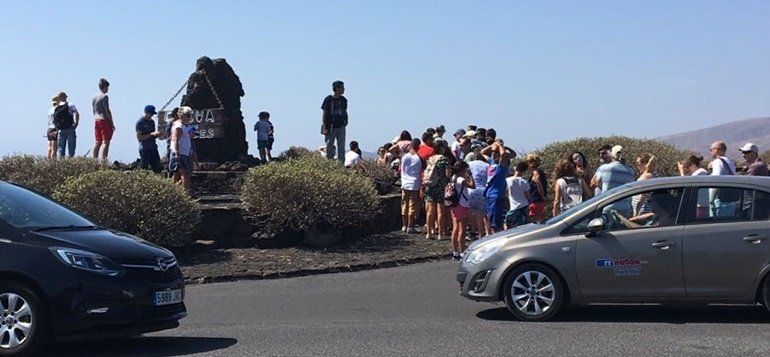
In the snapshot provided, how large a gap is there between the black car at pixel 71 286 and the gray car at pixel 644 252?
3.61m

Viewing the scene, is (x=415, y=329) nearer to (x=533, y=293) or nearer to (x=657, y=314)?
(x=533, y=293)

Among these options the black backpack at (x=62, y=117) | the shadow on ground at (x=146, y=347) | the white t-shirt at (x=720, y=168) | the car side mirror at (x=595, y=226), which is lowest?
the shadow on ground at (x=146, y=347)

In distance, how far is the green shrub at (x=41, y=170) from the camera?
17.2 metres

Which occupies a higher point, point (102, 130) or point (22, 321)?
point (102, 130)

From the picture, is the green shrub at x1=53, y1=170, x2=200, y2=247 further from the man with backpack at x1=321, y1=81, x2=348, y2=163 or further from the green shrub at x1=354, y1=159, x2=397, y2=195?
the man with backpack at x1=321, y1=81, x2=348, y2=163

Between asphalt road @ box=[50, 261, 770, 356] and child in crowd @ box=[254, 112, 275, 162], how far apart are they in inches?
510

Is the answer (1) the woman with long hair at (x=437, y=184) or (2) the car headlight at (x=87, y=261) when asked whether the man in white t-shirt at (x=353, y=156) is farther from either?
(2) the car headlight at (x=87, y=261)

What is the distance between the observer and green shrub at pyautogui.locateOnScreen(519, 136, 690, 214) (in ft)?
66.3

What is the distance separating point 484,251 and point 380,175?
32.9 feet

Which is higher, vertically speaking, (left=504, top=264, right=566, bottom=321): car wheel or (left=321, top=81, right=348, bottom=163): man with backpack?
(left=321, top=81, right=348, bottom=163): man with backpack

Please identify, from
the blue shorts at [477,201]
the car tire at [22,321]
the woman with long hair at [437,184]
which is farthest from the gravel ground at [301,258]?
the car tire at [22,321]

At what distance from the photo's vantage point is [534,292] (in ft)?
34.6

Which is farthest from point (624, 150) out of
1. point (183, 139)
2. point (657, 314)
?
point (657, 314)

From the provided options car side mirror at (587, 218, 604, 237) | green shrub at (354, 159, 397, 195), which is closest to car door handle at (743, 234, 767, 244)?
car side mirror at (587, 218, 604, 237)
